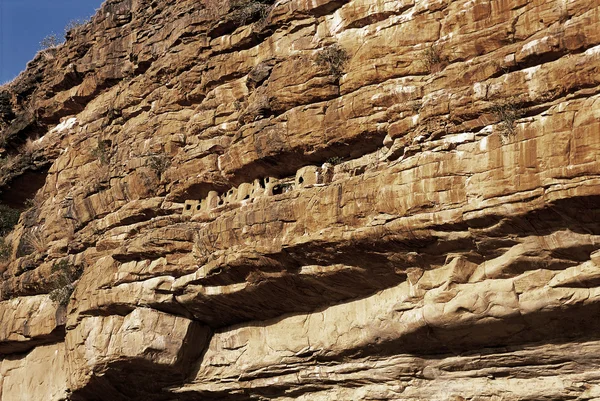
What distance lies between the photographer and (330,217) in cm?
1373

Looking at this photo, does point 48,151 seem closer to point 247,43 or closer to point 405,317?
point 247,43

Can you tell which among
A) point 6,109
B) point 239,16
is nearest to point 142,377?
point 239,16

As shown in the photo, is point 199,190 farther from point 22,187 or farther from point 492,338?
point 22,187

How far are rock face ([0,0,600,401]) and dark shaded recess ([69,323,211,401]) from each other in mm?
→ 64

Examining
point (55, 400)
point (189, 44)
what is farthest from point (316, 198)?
point (55, 400)

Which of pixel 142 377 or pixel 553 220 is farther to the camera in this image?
pixel 142 377

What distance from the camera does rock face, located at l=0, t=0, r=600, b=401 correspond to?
1170 cm

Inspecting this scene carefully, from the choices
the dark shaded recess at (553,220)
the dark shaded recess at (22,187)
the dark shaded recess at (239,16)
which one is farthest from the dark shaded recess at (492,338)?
the dark shaded recess at (22,187)

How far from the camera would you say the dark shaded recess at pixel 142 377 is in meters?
16.6

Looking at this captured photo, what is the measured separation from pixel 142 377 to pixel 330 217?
628 centimetres

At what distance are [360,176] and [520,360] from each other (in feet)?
13.0

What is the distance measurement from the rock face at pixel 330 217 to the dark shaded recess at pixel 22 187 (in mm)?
3022

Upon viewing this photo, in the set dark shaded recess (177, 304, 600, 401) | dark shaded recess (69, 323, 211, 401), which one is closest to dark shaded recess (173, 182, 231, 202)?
dark shaded recess (69, 323, 211, 401)

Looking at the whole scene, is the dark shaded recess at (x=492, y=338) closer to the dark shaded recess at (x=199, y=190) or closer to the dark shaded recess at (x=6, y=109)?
the dark shaded recess at (x=199, y=190)
